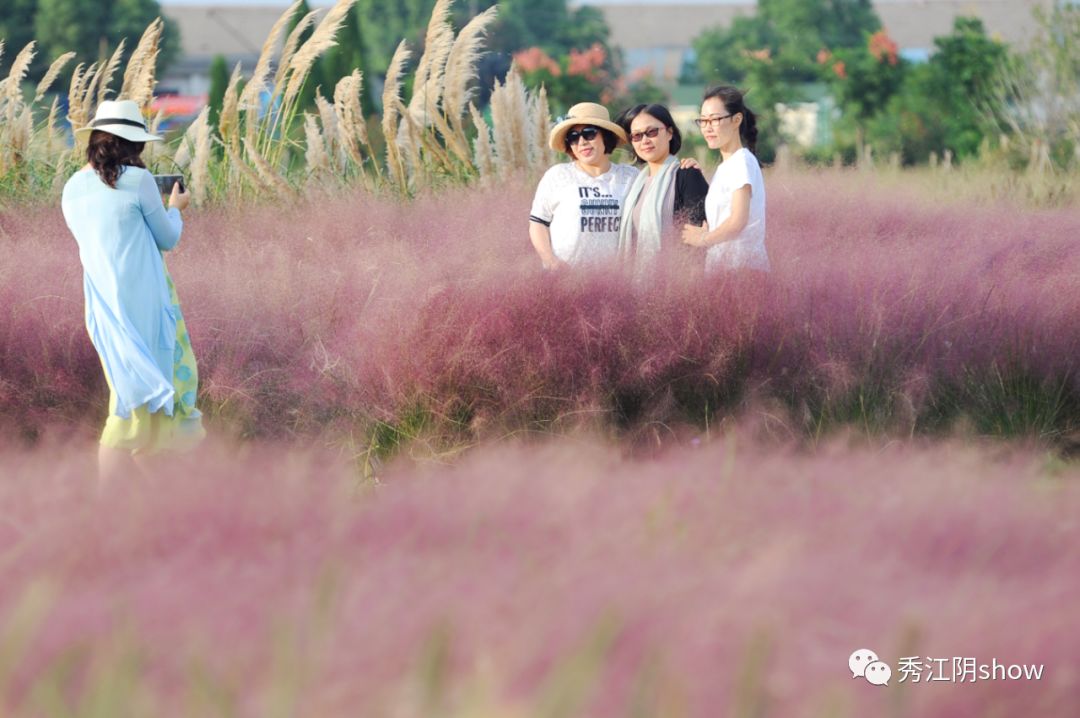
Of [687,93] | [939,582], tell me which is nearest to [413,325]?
[939,582]

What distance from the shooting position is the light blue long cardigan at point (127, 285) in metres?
3.93

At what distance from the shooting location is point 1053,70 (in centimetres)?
1430

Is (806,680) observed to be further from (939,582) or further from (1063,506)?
(1063,506)

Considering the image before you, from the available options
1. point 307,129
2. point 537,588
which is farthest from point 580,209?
point 307,129

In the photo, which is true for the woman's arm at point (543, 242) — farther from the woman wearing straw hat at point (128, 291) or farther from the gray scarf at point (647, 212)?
the woman wearing straw hat at point (128, 291)

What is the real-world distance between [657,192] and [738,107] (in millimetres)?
385

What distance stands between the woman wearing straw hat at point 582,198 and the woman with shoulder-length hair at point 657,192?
0.20 ft

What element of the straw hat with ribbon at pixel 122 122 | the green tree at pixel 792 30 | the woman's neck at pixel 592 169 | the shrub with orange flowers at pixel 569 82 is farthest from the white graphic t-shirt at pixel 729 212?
the green tree at pixel 792 30

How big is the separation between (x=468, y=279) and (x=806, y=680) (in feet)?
10.7

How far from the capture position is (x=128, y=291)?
395 cm

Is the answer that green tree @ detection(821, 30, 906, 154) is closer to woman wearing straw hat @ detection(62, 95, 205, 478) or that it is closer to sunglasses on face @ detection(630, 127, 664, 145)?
sunglasses on face @ detection(630, 127, 664, 145)

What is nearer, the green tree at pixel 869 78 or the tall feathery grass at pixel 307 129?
the tall feathery grass at pixel 307 129

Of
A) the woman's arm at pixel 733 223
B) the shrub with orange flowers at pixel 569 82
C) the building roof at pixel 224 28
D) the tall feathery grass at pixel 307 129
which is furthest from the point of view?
the building roof at pixel 224 28

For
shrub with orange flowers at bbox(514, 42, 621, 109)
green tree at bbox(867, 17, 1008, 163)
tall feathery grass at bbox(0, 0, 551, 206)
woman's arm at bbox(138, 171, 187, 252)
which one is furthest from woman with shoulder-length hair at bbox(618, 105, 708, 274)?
shrub with orange flowers at bbox(514, 42, 621, 109)
